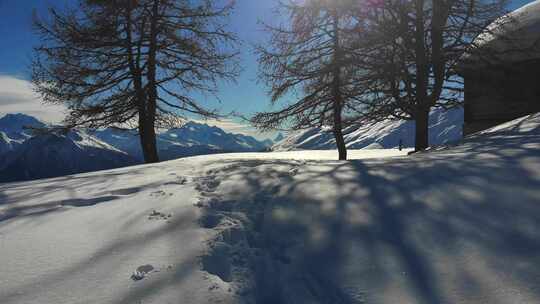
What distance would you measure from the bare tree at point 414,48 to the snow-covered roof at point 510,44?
545 millimetres

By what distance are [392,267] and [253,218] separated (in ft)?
3.83

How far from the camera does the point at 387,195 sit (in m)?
2.72

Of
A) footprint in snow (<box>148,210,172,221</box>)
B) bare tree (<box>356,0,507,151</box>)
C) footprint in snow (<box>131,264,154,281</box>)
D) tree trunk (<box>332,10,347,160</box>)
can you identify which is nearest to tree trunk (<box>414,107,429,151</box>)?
bare tree (<box>356,0,507,151</box>)

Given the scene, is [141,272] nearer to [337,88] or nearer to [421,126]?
[337,88]

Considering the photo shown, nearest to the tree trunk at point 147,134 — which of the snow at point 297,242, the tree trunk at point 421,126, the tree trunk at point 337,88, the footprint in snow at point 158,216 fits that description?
the tree trunk at point 337,88

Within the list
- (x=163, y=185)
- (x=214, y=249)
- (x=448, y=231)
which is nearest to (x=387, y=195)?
(x=448, y=231)

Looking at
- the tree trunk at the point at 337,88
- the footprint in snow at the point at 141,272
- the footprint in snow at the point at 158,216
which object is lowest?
the footprint in snow at the point at 141,272

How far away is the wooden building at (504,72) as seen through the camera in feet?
32.3

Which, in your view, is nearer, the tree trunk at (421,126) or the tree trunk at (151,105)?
the tree trunk at (421,126)

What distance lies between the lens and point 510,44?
10.9 m

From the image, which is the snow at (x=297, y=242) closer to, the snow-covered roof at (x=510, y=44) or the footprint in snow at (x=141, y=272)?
the footprint in snow at (x=141, y=272)

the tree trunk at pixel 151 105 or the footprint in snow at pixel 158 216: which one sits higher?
the tree trunk at pixel 151 105

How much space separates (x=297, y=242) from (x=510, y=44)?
1256 cm

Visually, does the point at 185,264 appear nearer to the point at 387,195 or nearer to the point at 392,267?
the point at 392,267
